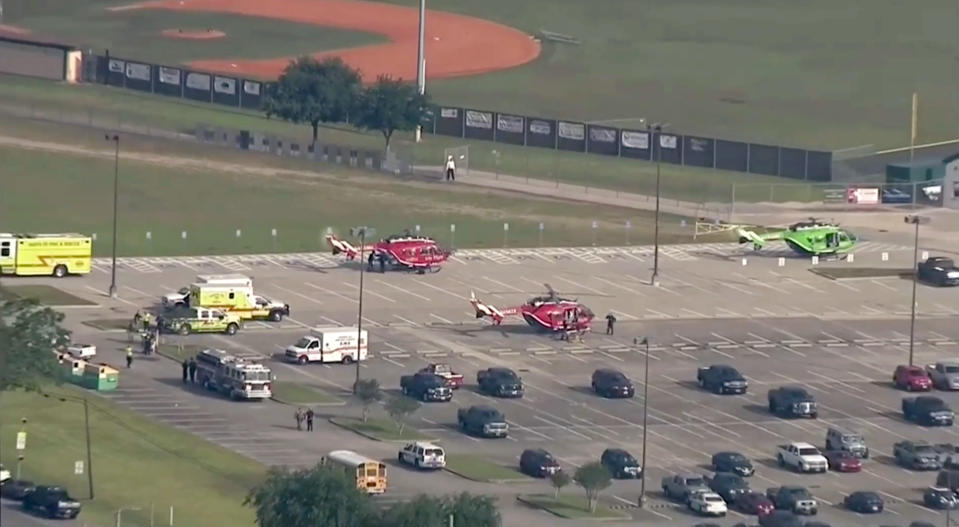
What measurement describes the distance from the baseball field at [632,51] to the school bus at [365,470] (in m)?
71.2

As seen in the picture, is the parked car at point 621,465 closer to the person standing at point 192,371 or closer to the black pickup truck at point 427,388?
the black pickup truck at point 427,388

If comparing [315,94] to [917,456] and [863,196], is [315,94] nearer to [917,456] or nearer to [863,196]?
[863,196]

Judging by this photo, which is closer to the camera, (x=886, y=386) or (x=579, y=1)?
(x=886, y=386)

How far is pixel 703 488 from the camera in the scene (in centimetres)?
8738

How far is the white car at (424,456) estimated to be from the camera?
89750mm

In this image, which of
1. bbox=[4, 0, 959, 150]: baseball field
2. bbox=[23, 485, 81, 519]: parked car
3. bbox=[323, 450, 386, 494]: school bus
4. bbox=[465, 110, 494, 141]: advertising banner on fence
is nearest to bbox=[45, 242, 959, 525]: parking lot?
bbox=[323, 450, 386, 494]: school bus

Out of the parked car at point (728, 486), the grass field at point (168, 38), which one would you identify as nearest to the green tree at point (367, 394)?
the parked car at point (728, 486)

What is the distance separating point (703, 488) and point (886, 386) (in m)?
20.7

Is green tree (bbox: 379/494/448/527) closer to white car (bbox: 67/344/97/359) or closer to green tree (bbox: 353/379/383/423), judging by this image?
green tree (bbox: 353/379/383/423)

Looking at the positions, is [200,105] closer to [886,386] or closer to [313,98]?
[313,98]

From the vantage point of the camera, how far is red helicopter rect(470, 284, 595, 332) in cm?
11044

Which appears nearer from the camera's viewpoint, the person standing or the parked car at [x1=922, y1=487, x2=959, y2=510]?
the parked car at [x1=922, y1=487, x2=959, y2=510]

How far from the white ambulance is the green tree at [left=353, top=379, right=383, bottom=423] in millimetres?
6258

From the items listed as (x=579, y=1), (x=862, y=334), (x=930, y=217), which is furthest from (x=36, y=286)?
(x=579, y=1)
